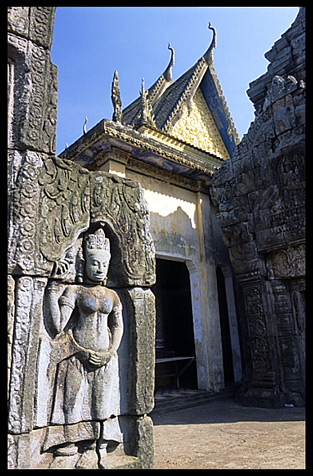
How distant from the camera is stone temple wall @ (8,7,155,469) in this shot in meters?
2.75

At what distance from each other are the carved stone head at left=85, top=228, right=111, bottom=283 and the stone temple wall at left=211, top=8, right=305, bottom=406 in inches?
178

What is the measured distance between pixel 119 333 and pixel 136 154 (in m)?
5.35

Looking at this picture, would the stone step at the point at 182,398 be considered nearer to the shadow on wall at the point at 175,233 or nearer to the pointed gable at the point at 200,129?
the shadow on wall at the point at 175,233

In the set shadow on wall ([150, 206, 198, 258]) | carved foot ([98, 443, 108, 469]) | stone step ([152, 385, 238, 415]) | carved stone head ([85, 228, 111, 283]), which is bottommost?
stone step ([152, 385, 238, 415])

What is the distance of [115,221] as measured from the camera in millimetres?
3498

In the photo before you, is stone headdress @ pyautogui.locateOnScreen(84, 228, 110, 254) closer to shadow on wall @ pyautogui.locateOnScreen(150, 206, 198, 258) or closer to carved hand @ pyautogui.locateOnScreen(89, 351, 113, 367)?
carved hand @ pyautogui.locateOnScreen(89, 351, 113, 367)

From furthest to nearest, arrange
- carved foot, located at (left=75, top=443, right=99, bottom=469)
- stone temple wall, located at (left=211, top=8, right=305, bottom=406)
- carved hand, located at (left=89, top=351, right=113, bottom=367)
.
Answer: stone temple wall, located at (left=211, top=8, right=305, bottom=406)
carved hand, located at (left=89, top=351, right=113, bottom=367)
carved foot, located at (left=75, top=443, right=99, bottom=469)

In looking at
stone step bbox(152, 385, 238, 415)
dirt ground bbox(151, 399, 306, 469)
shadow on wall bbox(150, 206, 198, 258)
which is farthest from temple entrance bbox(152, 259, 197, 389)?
dirt ground bbox(151, 399, 306, 469)

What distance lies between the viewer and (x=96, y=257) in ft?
10.8

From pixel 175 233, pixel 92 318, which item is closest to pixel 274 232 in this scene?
pixel 175 233

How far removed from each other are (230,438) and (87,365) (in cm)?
273

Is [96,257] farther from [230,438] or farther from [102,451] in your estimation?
[230,438]

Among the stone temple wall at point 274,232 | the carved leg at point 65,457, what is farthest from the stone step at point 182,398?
the carved leg at point 65,457
